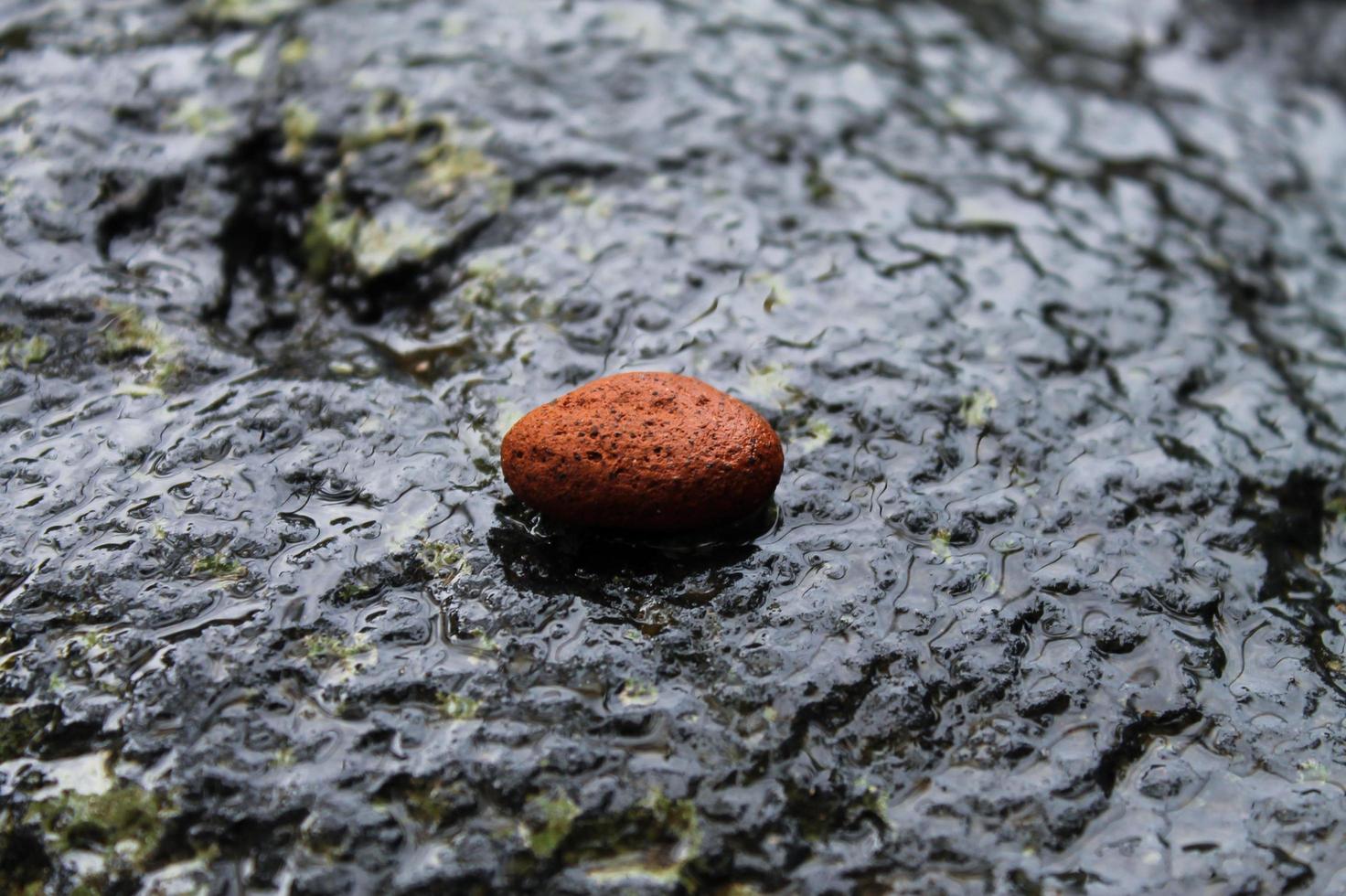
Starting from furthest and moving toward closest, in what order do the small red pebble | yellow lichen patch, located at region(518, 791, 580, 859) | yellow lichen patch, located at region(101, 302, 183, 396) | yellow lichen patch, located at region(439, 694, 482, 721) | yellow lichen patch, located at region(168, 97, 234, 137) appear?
yellow lichen patch, located at region(168, 97, 234, 137)
yellow lichen patch, located at region(101, 302, 183, 396)
the small red pebble
yellow lichen patch, located at region(439, 694, 482, 721)
yellow lichen patch, located at region(518, 791, 580, 859)

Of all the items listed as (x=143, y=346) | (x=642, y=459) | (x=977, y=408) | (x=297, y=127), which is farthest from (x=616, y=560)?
(x=297, y=127)

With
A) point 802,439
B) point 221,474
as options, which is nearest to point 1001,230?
point 802,439

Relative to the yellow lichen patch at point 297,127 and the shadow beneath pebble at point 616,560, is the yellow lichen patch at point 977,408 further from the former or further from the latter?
the yellow lichen patch at point 297,127

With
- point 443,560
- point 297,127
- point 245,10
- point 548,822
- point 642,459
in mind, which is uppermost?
point 245,10

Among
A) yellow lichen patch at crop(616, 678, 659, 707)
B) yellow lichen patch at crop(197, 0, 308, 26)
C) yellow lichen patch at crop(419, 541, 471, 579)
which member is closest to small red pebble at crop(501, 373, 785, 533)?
yellow lichen patch at crop(419, 541, 471, 579)

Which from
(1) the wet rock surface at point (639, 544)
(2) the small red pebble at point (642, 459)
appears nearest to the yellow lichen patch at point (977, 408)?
(1) the wet rock surface at point (639, 544)

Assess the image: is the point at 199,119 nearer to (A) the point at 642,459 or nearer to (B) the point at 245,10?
(B) the point at 245,10

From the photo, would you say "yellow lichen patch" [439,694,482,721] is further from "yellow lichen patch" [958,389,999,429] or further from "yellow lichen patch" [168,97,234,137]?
"yellow lichen patch" [168,97,234,137]
